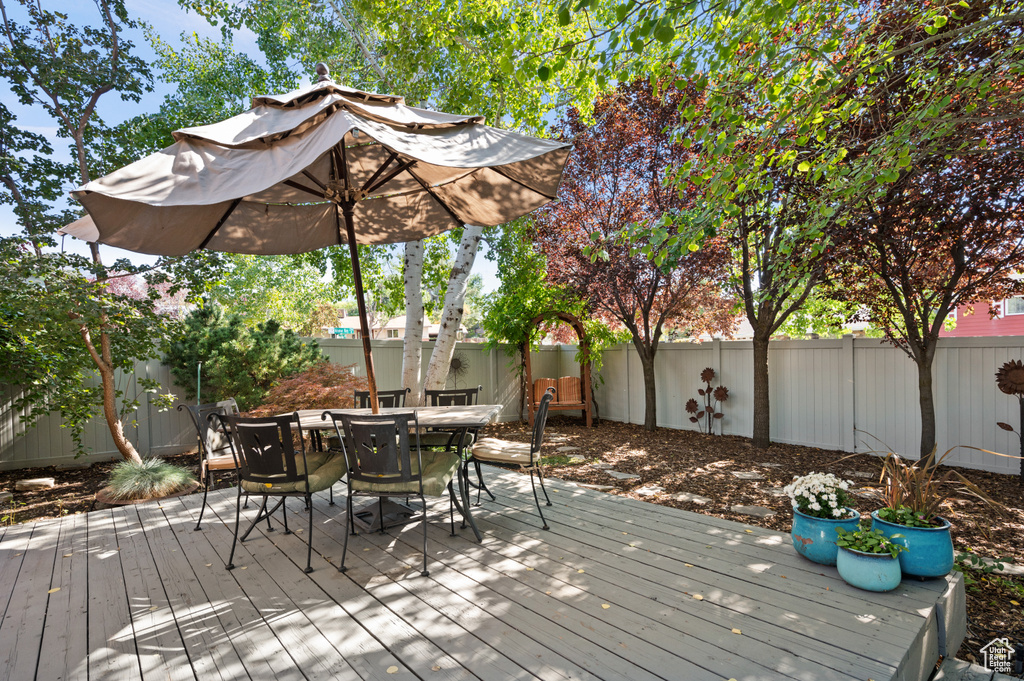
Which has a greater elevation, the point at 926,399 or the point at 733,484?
the point at 926,399

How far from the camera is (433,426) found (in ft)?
10.2

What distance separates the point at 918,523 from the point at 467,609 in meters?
2.25

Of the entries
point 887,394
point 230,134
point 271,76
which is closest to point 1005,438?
point 887,394

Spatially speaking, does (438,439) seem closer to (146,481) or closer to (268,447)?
(268,447)

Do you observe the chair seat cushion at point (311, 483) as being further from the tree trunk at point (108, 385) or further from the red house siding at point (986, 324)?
the red house siding at point (986, 324)

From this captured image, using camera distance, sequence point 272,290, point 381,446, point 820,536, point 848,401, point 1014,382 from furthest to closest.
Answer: point 272,290 < point 848,401 < point 1014,382 < point 381,446 < point 820,536

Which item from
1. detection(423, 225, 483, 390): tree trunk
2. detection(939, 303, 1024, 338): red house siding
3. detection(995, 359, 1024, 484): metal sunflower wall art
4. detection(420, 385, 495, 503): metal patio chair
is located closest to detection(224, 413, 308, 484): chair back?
detection(420, 385, 495, 503): metal patio chair

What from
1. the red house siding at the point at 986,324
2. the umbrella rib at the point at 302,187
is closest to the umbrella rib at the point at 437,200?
the umbrella rib at the point at 302,187

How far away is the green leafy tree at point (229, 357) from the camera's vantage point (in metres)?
5.93

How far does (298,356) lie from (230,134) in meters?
4.32

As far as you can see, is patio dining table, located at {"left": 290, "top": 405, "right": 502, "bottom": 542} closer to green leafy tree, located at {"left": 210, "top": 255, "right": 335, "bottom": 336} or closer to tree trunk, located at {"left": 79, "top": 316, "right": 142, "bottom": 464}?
tree trunk, located at {"left": 79, "top": 316, "right": 142, "bottom": 464}

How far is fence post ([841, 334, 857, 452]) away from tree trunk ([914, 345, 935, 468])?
0.99 meters

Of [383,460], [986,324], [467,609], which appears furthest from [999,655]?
[986,324]

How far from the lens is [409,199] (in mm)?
4121
